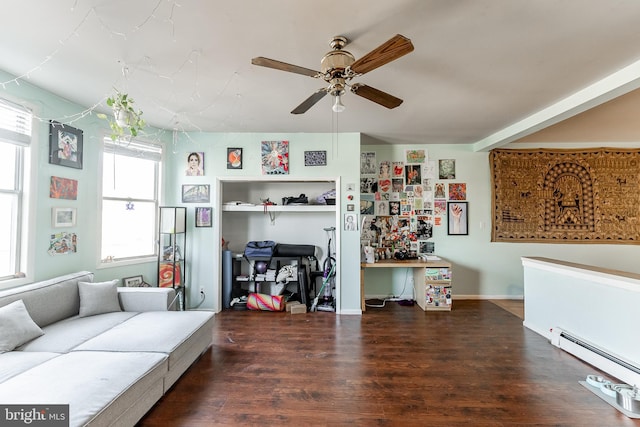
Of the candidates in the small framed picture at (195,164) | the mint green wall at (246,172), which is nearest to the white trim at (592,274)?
the mint green wall at (246,172)

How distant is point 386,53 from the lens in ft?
5.13

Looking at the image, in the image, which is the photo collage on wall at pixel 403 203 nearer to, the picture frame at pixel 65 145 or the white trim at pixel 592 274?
the white trim at pixel 592 274

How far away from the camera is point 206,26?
177 cm

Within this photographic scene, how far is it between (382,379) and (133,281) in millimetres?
3297

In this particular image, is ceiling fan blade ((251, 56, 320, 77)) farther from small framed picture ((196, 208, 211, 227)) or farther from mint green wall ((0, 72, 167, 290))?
small framed picture ((196, 208, 211, 227))

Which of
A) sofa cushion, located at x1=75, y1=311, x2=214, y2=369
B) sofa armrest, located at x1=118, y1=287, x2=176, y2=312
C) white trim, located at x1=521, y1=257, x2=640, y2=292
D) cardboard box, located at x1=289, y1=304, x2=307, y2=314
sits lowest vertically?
cardboard box, located at x1=289, y1=304, x2=307, y2=314

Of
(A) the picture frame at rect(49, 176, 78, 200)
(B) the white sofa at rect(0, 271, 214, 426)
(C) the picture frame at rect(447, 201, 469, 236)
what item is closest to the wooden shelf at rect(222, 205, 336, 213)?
(B) the white sofa at rect(0, 271, 214, 426)

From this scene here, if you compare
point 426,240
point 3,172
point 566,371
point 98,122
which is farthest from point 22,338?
point 426,240

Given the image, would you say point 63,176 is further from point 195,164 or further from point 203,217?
point 203,217

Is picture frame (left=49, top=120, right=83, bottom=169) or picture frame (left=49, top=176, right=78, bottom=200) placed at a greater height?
picture frame (left=49, top=120, right=83, bottom=169)

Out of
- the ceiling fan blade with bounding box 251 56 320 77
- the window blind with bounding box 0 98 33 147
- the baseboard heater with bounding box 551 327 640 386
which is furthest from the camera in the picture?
the window blind with bounding box 0 98 33 147

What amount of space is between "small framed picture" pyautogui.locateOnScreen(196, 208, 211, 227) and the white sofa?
4.10 ft

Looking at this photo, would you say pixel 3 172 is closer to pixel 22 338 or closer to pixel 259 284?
pixel 22 338

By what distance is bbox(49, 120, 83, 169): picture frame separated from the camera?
108 inches
